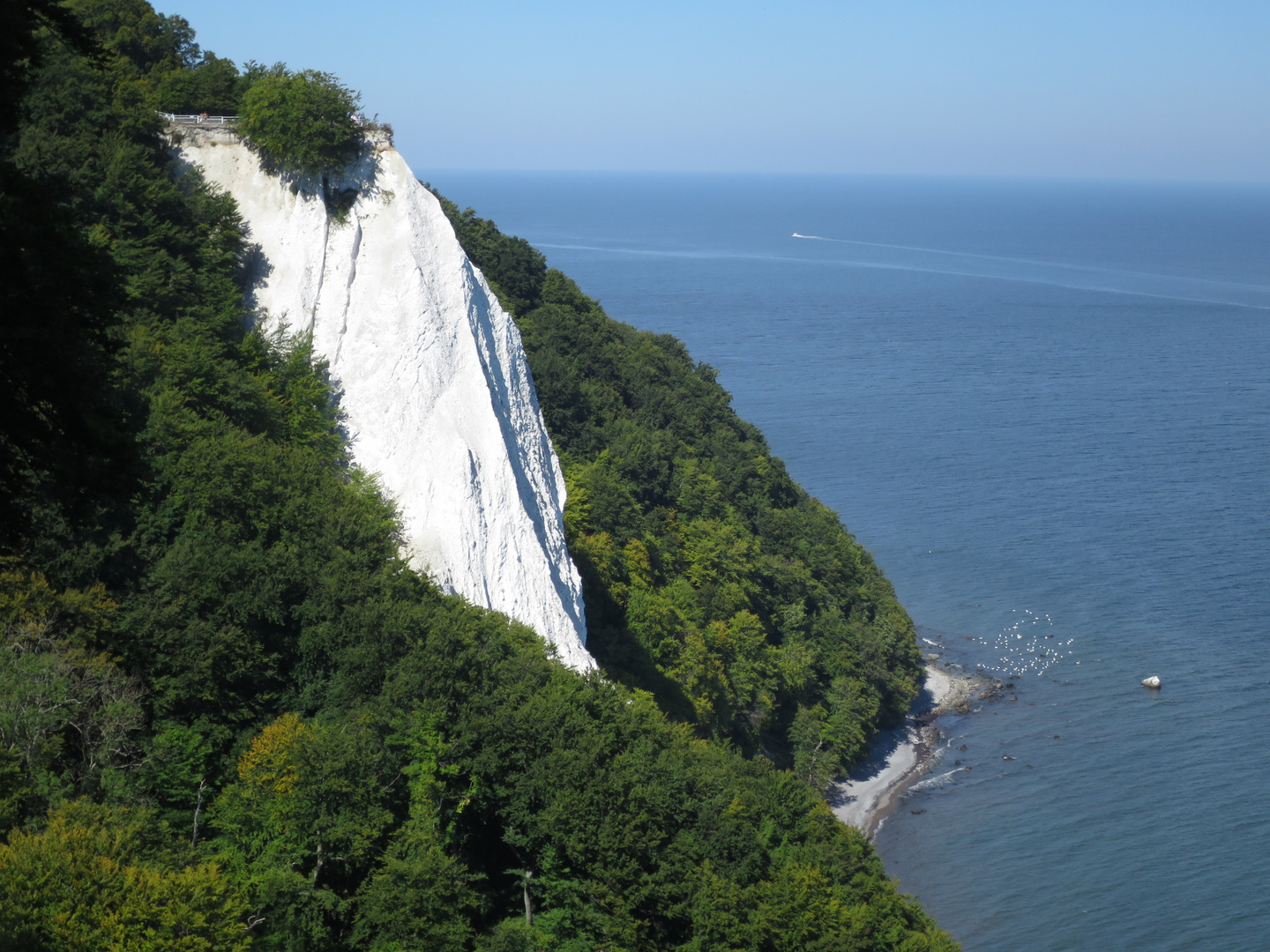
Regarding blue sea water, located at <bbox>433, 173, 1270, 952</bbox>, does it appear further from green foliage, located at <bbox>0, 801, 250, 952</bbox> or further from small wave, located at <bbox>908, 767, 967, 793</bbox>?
green foliage, located at <bbox>0, 801, 250, 952</bbox>

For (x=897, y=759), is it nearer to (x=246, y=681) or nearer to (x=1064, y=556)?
(x=1064, y=556)

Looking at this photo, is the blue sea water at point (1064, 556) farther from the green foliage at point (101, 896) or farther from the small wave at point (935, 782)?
the green foliage at point (101, 896)

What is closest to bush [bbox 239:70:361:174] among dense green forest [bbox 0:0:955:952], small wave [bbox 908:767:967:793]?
dense green forest [bbox 0:0:955:952]

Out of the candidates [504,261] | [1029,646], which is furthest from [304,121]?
[1029,646]

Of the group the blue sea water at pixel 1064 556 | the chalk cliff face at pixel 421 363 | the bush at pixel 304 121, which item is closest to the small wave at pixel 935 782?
the blue sea water at pixel 1064 556

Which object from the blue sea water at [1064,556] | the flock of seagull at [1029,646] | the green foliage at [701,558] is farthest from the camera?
the flock of seagull at [1029,646]

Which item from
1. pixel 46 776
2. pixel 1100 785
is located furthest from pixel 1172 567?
pixel 46 776

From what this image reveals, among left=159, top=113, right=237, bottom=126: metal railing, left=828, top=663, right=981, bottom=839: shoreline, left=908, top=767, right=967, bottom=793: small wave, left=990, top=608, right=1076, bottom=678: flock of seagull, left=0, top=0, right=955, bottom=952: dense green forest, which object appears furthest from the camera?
left=990, top=608, right=1076, bottom=678: flock of seagull
